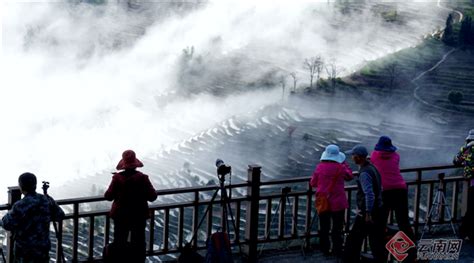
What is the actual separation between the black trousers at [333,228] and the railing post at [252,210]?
0.84 metres

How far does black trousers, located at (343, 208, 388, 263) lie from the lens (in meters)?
7.73

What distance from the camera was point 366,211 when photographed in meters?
7.52

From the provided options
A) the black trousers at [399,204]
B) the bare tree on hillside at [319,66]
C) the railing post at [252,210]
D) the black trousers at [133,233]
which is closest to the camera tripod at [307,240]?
the railing post at [252,210]

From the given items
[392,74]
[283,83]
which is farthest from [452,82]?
[283,83]

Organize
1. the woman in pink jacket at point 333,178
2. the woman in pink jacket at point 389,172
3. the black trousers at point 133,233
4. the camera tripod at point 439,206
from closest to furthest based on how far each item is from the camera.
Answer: the black trousers at point 133,233 < the woman in pink jacket at point 333,178 < the woman in pink jacket at point 389,172 < the camera tripod at point 439,206

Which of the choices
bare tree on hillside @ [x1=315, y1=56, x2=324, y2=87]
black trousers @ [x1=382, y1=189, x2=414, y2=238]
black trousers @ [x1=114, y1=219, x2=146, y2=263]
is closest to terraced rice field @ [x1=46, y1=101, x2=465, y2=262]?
bare tree on hillside @ [x1=315, y1=56, x2=324, y2=87]

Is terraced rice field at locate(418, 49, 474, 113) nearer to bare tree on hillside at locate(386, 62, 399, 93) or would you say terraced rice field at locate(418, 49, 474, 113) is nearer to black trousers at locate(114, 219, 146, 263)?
bare tree on hillside at locate(386, 62, 399, 93)

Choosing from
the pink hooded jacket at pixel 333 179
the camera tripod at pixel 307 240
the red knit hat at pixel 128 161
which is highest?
the red knit hat at pixel 128 161

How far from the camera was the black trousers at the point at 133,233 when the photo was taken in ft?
23.9

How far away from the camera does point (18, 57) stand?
74500mm

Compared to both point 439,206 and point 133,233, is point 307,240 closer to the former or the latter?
point 439,206

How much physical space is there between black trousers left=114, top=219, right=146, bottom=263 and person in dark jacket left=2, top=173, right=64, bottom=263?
99cm

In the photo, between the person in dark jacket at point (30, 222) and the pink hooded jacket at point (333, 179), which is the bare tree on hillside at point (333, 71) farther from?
the person in dark jacket at point (30, 222)

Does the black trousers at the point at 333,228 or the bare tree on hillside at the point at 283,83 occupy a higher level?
the bare tree on hillside at the point at 283,83
